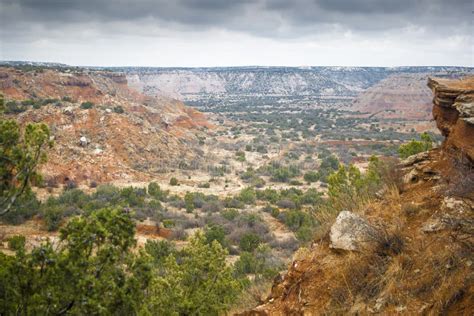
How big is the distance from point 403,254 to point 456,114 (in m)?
5.29

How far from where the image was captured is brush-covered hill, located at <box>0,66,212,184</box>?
3588 cm

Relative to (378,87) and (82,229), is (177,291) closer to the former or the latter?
(82,229)

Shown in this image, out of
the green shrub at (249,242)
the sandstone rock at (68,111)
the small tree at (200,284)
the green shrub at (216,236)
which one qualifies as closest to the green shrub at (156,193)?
the green shrub at (216,236)

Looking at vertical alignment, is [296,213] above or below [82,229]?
below

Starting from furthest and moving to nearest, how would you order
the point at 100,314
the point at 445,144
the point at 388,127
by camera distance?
1. the point at 388,127
2. the point at 445,144
3. the point at 100,314

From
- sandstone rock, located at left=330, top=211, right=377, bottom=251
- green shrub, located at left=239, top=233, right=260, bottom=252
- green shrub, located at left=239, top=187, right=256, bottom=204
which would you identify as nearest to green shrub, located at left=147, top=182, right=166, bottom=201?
green shrub, located at left=239, top=187, right=256, bottom=204

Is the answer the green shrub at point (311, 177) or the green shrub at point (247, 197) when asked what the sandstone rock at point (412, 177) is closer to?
the green shrub at point (247, 197)

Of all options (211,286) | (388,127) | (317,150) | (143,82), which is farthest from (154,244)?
(143,82)

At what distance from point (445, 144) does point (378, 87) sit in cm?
12199

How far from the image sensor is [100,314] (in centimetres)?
502

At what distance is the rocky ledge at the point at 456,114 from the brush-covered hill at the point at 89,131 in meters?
30.0

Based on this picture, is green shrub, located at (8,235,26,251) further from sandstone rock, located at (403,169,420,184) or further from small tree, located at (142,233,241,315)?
sandstone rock, located at (403,169,420,184)

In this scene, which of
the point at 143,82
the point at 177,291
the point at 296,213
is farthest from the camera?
the point at 143,82

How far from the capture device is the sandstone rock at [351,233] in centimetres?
684
